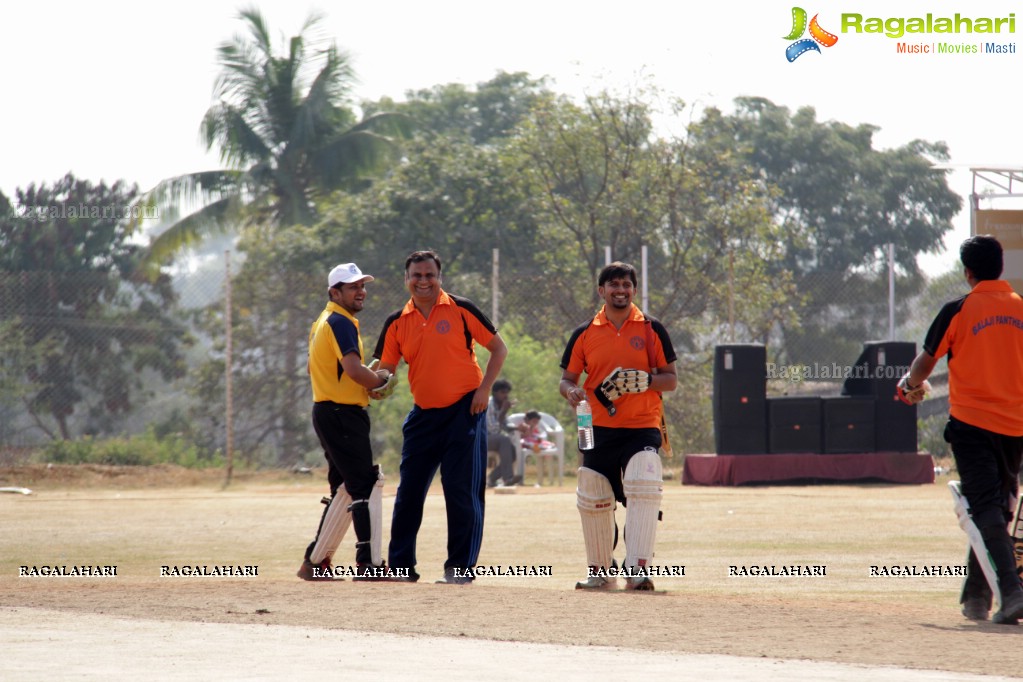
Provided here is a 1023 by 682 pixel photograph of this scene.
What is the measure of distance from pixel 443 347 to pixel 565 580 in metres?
1.76

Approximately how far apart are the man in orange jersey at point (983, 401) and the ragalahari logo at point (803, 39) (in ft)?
53.1

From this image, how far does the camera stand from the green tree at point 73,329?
21047 millimetres

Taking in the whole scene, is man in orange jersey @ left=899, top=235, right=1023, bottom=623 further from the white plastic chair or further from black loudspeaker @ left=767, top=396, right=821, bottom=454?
the white plastic chair

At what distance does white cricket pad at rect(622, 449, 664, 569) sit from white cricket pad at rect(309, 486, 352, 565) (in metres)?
1.71

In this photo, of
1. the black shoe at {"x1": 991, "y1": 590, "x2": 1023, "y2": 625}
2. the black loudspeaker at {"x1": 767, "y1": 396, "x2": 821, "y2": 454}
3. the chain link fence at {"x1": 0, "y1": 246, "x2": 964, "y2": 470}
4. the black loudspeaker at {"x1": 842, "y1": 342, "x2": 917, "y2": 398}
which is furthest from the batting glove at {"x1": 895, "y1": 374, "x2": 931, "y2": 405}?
the chain link fence at {"x1": 0, "y1": 246, "x2": 964, "y2": 470}

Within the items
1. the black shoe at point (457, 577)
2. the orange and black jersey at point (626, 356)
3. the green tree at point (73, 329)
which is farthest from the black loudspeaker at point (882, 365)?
the black shoe at point (457, 577)

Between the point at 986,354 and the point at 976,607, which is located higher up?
the point at 986,354

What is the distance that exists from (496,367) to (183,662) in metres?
3.52

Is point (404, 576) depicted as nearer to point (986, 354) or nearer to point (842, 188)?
point (986, 354)

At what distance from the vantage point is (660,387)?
8562 mm

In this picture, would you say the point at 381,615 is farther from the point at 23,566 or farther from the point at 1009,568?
the point at 23,566

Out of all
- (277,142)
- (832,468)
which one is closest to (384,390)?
(832,468)

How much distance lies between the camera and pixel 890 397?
64.0 ft

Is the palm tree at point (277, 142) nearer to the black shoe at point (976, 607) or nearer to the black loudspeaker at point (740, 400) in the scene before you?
the black loudspeaker at point (740, 400)
